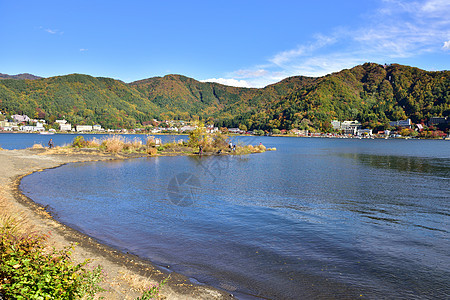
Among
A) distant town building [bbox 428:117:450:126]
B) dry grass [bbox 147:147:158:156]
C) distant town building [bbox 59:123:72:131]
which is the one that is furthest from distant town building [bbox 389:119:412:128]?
distant town building [bbox 59:123:72:131]

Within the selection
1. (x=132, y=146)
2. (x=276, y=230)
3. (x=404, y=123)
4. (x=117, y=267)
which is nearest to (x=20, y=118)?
(x=132, y=146)

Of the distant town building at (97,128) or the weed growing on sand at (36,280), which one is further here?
the distant town building at (97,128)

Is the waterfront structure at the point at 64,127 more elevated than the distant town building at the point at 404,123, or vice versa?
the distant town building at the point at 404,123

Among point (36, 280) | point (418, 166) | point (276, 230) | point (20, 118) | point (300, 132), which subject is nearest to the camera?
point (36, 280)

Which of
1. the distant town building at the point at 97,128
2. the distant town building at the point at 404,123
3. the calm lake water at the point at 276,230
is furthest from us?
the distant town building at the point at 404,123

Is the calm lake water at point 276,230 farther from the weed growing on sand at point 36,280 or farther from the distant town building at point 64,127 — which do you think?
the distant town building at point 64,127

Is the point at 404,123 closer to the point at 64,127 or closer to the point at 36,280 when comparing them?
the point at 64,127

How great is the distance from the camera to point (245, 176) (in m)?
29.4

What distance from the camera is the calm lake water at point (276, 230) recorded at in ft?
27.4

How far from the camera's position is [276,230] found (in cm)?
1291

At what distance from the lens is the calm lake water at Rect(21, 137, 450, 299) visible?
329 inches

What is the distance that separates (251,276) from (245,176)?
68.8 ft

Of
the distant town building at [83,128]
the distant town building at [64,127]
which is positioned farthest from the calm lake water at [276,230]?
the distant town building at [64,127]

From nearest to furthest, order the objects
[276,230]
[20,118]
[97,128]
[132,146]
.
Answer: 1. [276,230]
2. [132,146]
3. [20,118]
4. [97,128]
